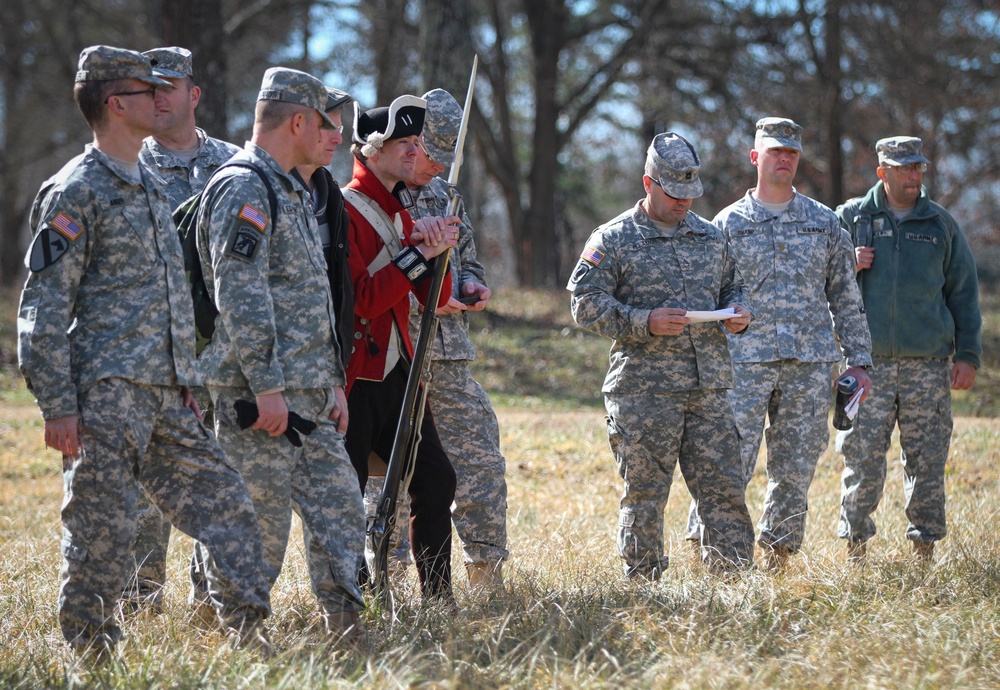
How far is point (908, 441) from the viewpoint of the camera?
673 cm

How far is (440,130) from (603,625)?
2224 millimetres

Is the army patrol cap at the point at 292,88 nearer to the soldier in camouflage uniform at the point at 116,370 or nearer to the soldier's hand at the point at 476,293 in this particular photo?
the soldier in camouflage uniform at the point at 116,370

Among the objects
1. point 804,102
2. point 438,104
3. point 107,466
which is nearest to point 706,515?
point 438,104

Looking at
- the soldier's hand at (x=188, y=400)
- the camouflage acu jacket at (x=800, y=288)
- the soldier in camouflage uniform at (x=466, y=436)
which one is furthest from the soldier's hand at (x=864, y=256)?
the soldier's hand at (x=188, y=400)

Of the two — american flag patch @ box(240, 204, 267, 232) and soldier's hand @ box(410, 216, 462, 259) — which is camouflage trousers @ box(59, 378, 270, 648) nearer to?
american flag patch @ box(240, 204, 267, 232)

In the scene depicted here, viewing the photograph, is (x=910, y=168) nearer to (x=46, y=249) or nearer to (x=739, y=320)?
(x=739, y=320)

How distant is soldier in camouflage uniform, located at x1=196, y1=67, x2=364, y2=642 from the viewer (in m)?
4.05

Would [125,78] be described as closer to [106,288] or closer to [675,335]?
[106,288]

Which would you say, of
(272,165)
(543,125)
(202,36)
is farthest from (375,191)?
(543,125)

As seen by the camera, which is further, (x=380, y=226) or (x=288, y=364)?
(x=380, y=226)

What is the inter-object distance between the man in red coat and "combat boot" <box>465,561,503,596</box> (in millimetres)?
172

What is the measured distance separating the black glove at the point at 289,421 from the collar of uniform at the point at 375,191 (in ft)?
4.27

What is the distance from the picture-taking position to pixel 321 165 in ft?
14.5

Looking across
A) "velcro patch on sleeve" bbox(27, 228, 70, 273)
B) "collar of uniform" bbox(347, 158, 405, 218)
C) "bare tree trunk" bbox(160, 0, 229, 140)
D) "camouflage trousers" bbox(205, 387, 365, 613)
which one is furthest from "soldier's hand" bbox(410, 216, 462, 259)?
"bare tree trunk" bbox(160, 0, 229, 140)
